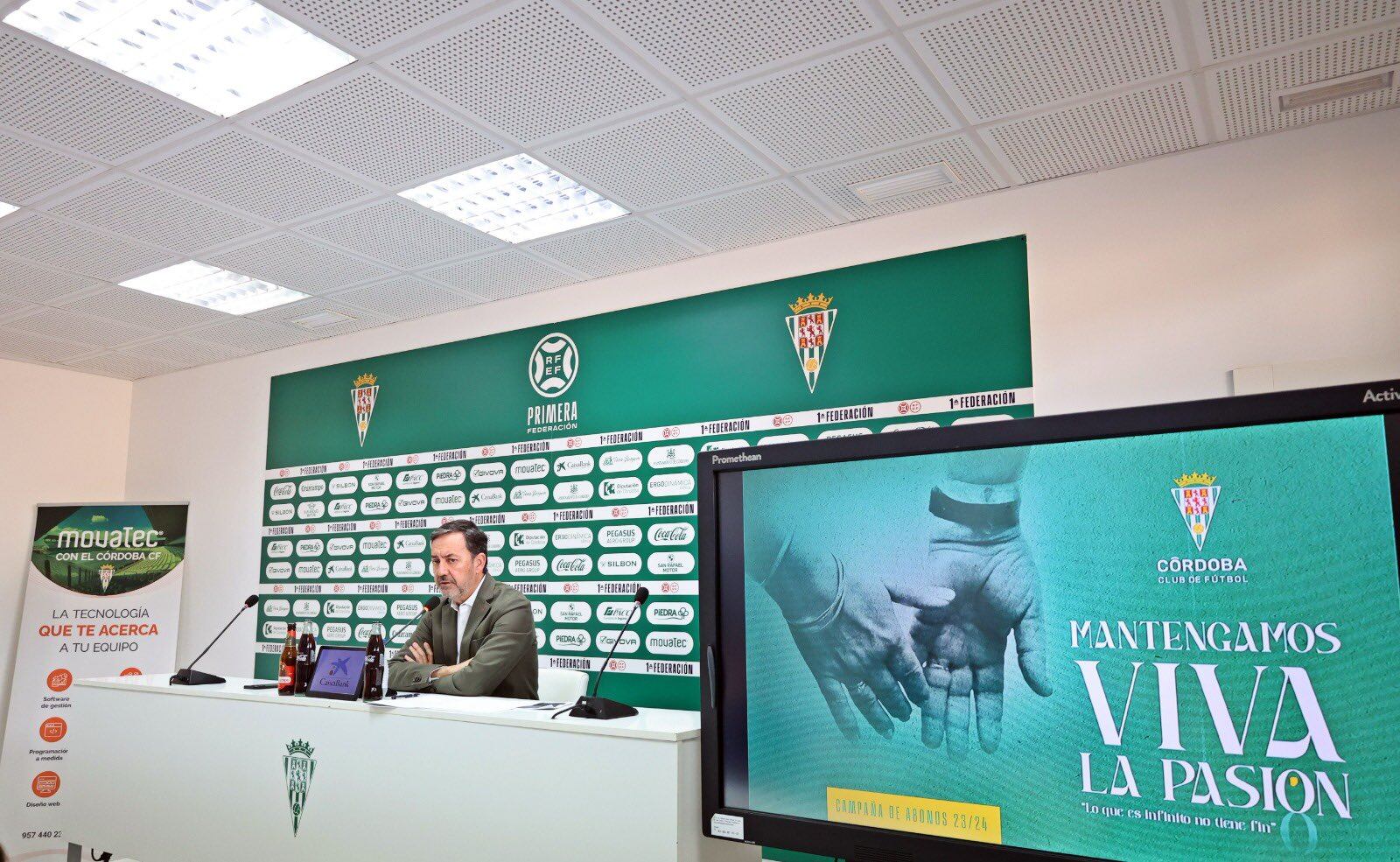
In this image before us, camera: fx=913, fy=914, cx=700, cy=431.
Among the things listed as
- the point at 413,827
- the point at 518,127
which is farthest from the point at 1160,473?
the point at 518,127

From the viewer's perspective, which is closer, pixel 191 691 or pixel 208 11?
pixel 208 11

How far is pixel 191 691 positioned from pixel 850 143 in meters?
3.03

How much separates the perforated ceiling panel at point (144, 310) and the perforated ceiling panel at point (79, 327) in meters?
0.11

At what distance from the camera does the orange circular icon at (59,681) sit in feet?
19.0

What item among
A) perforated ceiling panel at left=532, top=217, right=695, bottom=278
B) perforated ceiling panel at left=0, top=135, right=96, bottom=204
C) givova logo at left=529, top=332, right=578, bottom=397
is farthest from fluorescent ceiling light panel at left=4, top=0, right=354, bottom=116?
givova logo at left=529, top=332, right=578, bottom=397

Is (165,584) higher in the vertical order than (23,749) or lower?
higher

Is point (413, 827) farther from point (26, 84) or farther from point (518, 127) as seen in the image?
point (26, 84)

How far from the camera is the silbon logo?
124 centimetres

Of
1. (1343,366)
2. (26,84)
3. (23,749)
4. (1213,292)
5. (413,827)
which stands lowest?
(23,749)

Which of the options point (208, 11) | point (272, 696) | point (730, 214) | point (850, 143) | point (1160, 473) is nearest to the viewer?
point (1160, 473)

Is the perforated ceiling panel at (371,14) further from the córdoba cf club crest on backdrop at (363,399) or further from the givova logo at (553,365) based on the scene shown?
the córdoba cf club crest on backdrop at (363,399)

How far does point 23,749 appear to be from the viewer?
5.67 m

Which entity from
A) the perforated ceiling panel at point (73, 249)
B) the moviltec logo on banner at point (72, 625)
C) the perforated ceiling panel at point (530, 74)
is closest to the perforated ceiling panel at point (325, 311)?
the perforated ceiling panel at point (73, 249)

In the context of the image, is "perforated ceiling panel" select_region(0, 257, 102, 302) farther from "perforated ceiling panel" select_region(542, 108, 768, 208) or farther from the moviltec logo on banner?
"perforated ceiling panel" select_region(542, 108, 768, 208)
